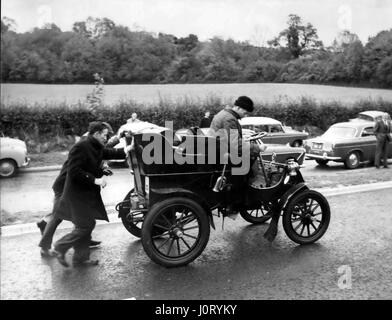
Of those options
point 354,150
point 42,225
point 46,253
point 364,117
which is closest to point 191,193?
point 46,253

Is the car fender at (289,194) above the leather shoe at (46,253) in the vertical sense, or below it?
above

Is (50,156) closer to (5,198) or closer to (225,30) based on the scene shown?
(5,198)

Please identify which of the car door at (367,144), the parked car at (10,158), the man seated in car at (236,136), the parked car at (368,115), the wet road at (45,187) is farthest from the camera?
the parked car at (368,115)

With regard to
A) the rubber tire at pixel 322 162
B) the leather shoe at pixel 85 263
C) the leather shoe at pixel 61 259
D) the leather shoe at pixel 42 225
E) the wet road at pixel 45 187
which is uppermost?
the leather shoe at pixel 42 225

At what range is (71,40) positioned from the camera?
18156 millimetres

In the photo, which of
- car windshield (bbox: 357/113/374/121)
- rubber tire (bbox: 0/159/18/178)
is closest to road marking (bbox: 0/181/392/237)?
rubber tire (bbox: 0/159/18/178)

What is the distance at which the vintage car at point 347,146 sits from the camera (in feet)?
41.5

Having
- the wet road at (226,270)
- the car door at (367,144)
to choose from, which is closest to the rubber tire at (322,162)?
the car door at (367,144)

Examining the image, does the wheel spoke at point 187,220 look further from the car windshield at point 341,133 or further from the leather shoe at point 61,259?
the car windshield at point 341,133

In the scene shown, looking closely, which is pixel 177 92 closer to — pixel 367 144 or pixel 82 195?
pixel 367 144

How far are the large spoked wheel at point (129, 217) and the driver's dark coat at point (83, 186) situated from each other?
13.4 inches

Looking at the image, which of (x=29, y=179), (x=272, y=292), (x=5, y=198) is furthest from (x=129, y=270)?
(x=29, y=179)

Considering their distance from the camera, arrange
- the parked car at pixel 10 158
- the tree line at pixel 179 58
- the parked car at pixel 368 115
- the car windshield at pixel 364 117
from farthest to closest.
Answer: the car windshield at pixel 364 117
the parked car at pixel 368 115
the tree line at pixel 179 58
the parked car at pixel 10 158

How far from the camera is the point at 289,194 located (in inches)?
189
